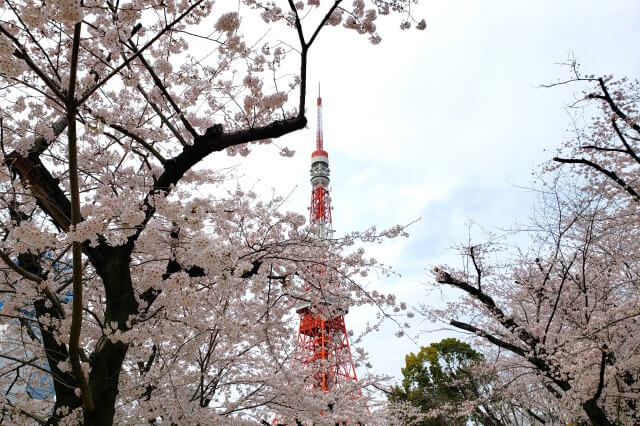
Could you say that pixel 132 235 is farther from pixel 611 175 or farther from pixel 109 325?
pixel 611 175

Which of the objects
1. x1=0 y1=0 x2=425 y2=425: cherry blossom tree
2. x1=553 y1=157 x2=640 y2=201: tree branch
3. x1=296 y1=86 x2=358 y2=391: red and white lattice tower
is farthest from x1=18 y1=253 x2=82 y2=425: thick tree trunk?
x1=553 y1=157 x2=640 y2=201: tree branch

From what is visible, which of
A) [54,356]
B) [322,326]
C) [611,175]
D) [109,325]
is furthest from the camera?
[322,326]

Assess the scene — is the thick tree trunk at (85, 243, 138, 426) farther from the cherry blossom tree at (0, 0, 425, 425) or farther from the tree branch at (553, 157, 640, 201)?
the tree branch at (553, 157, 640, 201)

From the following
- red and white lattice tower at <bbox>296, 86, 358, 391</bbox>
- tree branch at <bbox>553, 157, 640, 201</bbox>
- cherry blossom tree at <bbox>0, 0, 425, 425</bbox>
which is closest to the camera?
cherry blossom tree at <bbox>0, 0, 425, 425</bbox>

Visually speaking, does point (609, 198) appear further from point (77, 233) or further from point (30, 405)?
point (30, 405)

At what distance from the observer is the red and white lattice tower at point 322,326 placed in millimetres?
4301

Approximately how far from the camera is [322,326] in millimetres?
13297

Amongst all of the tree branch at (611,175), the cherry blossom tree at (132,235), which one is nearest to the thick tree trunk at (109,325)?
the cherry blossom tree at (132,235)

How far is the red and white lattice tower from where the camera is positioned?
430 centimetres

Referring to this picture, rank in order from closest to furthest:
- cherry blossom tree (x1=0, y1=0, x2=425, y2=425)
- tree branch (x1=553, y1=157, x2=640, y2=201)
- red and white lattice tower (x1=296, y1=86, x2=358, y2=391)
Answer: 1. cherry blossom tree (x1=0, y1=0, x2=425, y2=425)
2. tree branch (x1=553, y1=157, x2=640, y2=201)
3. red and white lattice tower (x1=296, y1=86, x2=358, y2=391)

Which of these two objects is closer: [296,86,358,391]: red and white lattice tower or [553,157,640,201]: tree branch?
[553,157,640,201]: tree branch

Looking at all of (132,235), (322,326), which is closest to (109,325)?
(132,235)

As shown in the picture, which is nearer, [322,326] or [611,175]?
[611,175]

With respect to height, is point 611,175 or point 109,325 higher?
point 611,175
